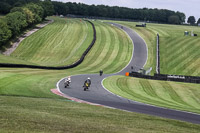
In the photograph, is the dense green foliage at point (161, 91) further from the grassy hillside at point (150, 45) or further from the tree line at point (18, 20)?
the tree line at point (18, 20)

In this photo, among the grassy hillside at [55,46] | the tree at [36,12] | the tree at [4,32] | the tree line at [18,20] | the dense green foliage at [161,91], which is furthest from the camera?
the tree at [36,12]

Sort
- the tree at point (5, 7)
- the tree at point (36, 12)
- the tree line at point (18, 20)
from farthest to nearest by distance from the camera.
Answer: the tree at point (5, 7), the tree at point (36, 12), the tree line at point (18, 20)

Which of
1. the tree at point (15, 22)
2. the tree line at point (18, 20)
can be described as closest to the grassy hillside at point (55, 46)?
the tree at point (15, 22)

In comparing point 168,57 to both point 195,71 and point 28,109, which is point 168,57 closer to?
point 195,71

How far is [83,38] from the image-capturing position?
103 metres

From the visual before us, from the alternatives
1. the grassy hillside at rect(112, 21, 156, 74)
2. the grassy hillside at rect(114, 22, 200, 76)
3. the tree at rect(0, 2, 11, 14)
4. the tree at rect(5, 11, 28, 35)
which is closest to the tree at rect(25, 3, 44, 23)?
the tree at rect(5, 11, 28, 35)

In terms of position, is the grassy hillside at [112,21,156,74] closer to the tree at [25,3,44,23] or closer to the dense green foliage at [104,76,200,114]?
the dense green foliage at [104,76,200,114]

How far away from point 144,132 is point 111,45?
263ft

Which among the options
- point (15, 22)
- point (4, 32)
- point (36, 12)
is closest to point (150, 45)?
point (4, 32)

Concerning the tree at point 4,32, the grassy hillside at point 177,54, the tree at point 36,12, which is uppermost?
the tree at point 36,12

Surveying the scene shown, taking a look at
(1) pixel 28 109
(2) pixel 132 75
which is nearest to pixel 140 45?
(2) pixel 132 75

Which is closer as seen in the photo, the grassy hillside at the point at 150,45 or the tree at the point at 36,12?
the grassy hillside at the point at 150,45

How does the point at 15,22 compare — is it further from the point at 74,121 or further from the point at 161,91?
the point at 74,121

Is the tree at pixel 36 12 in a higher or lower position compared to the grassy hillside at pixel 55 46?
higher
